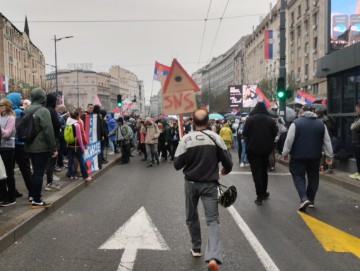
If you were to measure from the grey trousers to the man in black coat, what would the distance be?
3370 millimetres

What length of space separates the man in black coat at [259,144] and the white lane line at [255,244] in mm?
1053

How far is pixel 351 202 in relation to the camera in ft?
27.9

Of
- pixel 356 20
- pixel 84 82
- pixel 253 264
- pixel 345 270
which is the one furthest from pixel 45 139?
pixel 84 82

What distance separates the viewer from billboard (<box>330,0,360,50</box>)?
15.5 metres

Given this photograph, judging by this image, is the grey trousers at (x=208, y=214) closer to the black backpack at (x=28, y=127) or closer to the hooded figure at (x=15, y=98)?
the black backpack at (x=28, y=127)

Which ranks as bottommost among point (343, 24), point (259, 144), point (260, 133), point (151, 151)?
point (151, 151)

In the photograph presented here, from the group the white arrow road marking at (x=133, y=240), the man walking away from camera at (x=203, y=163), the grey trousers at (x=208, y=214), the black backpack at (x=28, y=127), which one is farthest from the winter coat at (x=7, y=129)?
the grey trousers at (x=208, y=214)

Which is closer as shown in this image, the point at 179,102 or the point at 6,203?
the point at 179,102

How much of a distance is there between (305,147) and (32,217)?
468 centimetres

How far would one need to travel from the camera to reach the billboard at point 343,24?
15539mm

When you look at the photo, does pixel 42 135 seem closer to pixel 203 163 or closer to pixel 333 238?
pixel 203 163

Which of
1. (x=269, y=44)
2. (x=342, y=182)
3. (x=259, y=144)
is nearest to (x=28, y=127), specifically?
(x=259, y=144)

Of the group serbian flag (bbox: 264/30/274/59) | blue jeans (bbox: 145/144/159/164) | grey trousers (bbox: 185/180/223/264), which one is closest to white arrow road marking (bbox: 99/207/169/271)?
grey trousers (bbox: 185/180/223/264)

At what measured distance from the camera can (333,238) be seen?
19.6ft
